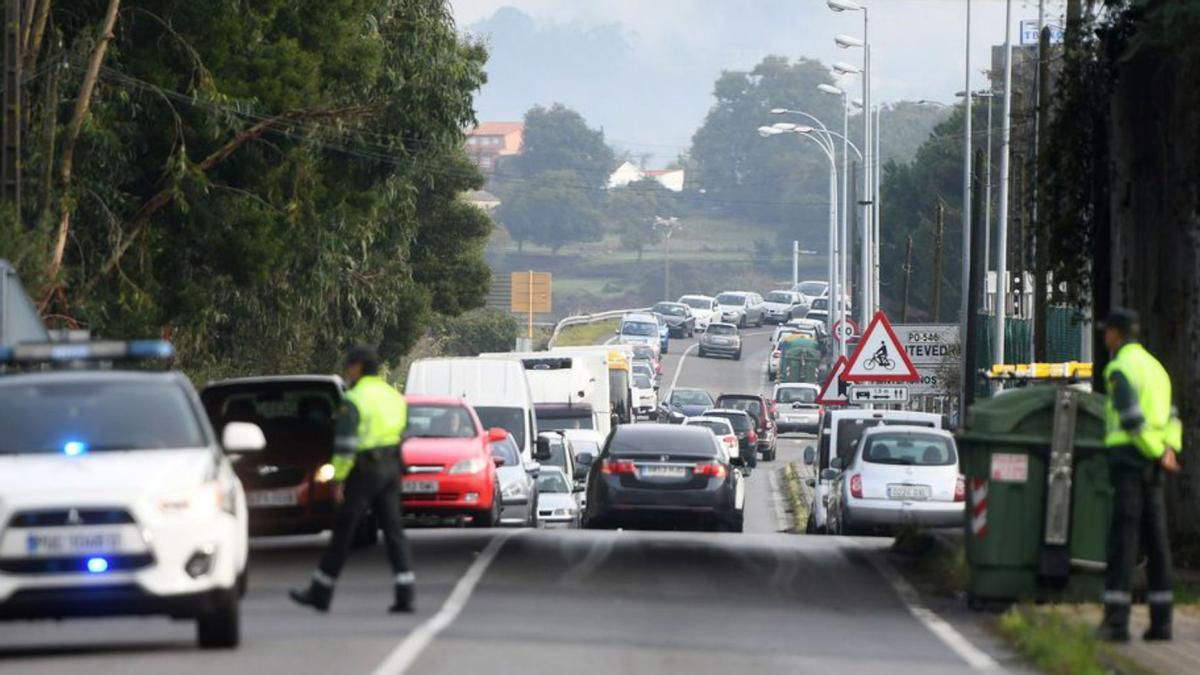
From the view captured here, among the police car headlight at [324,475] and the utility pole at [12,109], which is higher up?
the utility pole at [12,109]

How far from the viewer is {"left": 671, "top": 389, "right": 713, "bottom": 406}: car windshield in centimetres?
7712

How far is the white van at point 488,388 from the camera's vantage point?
35.5 m

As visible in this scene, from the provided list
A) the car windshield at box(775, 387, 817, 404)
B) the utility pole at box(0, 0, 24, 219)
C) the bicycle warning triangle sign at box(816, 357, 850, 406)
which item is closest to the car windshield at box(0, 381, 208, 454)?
the utility pole at box(0, 0, 24, 219)

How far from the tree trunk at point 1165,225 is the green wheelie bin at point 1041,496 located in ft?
13.1

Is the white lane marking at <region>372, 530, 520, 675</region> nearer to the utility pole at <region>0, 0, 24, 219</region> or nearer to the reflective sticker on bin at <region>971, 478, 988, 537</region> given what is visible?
the reflective sticker on bin at <region>971, 478, 988, 537</region>

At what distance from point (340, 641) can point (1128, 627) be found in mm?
4818

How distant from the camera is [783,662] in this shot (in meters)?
13.3

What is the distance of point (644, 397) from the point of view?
75812mm

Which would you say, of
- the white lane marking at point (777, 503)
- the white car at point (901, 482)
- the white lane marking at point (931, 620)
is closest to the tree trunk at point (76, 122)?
the white car at point (901, 482)

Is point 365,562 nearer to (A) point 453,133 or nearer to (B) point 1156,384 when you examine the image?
(B) point 1156,384

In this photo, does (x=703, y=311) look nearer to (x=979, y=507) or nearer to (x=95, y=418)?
(x=979, y=507)

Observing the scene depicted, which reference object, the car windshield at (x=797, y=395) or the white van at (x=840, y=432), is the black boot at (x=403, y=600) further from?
the car windshield at (x=797, y=395)

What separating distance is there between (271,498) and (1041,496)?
7.62m

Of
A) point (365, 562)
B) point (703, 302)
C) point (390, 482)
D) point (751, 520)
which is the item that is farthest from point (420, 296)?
point (703, 302)
